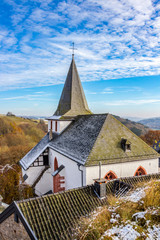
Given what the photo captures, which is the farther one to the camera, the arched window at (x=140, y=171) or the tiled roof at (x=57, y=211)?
the arched window at (x=140, y=171)

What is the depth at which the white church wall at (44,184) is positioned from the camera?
19.9 metres

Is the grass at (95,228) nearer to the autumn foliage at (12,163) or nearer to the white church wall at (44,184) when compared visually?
the autumn foliage at (12,163)

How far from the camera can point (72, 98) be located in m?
22.3

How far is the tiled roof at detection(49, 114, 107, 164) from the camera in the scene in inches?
536

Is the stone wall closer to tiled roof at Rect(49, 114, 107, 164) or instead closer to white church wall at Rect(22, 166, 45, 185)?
tiled roof at Rect(49, 114, 107, 164)

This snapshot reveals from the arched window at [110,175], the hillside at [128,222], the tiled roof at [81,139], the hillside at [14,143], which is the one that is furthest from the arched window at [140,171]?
the hillside at [14,143]

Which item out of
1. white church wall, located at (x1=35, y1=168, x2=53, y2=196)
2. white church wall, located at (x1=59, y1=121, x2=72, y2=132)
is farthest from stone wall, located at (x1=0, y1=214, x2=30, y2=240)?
white church wall, located at (x1=59, y1=121, x2=72, y2=132)

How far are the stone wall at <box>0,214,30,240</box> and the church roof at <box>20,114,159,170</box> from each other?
5194mm

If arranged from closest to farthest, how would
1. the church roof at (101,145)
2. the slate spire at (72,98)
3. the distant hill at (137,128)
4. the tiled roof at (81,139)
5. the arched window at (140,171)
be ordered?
1. the church roof at (101,145)
2. the tiled roof at (81,139)
3. the arched window at (140,171)
4. the slate spire at (72,98)
5. the distant hill at (137,128)

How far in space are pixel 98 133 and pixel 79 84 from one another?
1098 centimetres

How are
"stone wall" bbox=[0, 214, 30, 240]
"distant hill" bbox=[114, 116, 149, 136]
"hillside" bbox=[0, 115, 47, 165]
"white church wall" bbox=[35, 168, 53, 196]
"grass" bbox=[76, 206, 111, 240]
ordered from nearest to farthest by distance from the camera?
1. "grass" bbox=[76, 206, 111, 240]
2. "stone wall" bbox=[0, 214, 30, 240]
3. "white church wall" bbox=[35, 168, 53, 196]
4. "hillside" bbox=[0, 115, 47, 165]
5. "distant hill" bbox=[114, 116, 149, 136]

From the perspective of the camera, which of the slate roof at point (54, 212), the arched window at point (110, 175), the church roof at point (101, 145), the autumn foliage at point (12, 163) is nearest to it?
the slate roof at point (54, 212)

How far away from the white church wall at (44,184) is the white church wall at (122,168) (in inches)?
358

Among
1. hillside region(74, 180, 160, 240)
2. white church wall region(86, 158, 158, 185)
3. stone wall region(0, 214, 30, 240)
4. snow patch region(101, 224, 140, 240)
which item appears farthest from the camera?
white church wall region(86, 158, 158, 185)
